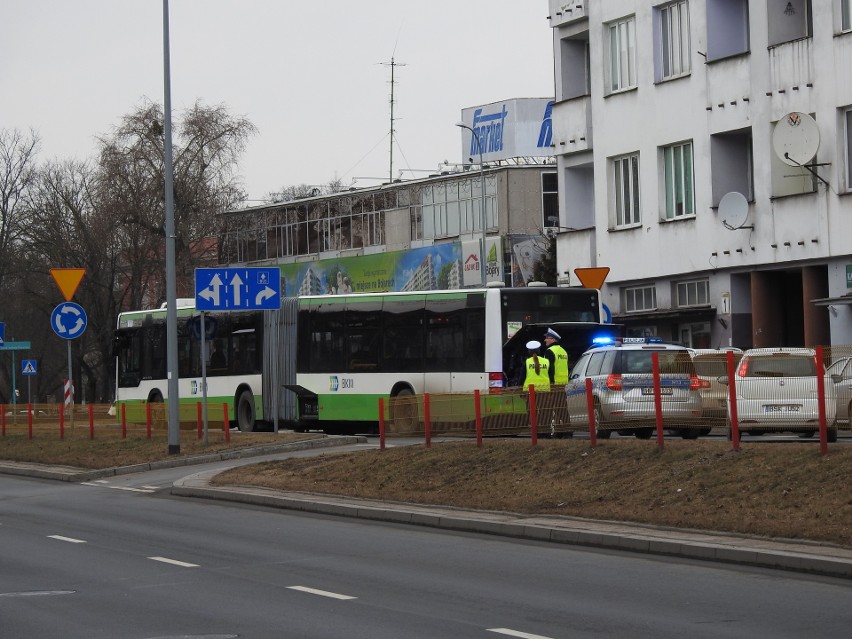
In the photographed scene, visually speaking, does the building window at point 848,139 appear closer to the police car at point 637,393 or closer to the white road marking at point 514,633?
the police car at point 637,393

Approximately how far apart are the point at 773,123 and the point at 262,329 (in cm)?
1363

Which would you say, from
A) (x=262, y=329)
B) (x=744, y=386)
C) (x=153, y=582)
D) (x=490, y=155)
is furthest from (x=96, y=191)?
(x=153, y=582)

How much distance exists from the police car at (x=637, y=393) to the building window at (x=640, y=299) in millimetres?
17064

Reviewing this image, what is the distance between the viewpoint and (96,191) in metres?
66.1

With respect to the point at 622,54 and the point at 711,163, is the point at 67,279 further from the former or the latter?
the point at 622,54

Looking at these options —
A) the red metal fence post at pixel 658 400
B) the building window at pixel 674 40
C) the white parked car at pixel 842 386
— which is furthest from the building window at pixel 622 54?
the white parked car at pixel 842 386

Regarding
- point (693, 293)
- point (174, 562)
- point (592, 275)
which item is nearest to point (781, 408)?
point (174, 562)

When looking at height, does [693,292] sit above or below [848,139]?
below

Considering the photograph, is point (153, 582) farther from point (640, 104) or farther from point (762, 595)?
point (640, 104)

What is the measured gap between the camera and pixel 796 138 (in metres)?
35.2

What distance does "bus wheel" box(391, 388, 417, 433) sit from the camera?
84.4ft

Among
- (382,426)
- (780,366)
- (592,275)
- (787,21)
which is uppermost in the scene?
(787,21)

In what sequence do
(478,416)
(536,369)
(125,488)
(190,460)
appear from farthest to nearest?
(190,460) → (536,369) → (125,488) → (478,416)

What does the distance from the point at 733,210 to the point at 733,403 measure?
786 inches
